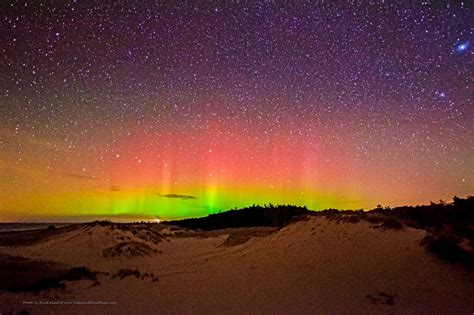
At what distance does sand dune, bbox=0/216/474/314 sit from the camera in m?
8.17

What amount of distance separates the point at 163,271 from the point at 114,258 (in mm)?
Result: 4592

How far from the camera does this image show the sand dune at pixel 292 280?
817 centimetres

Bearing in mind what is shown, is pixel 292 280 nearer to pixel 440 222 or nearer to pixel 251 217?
pixel 440 222

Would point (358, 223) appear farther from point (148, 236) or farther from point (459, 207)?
point (148, 236)

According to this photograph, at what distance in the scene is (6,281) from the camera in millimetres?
10320

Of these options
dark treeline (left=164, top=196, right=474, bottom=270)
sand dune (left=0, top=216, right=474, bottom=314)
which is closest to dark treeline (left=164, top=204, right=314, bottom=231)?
dark treeline (left=164, top=196, right=474, bottom=270)

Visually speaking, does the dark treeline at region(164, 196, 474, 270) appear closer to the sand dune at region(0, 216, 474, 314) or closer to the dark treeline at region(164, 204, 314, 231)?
the sand dune at region(0, 216, 474, 314)

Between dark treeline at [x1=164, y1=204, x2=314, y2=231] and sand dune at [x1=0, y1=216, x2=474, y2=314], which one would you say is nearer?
sand dune at [x1=0, y1=216, x2=474, y2=314]

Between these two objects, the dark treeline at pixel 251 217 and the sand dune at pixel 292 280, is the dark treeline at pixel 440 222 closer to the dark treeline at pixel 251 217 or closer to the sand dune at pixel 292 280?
the sand dune at pixel 292 280

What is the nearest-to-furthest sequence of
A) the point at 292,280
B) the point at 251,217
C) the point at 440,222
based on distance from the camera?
the point at 292,280 → the point at 440,222 → the point at 251,217

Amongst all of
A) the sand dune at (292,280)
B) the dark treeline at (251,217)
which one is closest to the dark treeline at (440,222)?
the sand dune at (292,280)

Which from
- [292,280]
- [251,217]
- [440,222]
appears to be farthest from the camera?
[251,217]

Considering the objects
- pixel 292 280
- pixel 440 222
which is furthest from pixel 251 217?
pixel 292 280

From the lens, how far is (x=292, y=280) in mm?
10016
